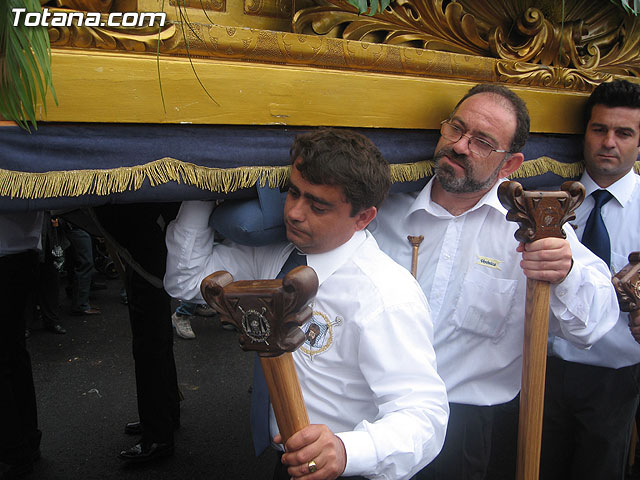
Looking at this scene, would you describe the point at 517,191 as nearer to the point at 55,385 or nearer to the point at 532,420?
the point at 532,420

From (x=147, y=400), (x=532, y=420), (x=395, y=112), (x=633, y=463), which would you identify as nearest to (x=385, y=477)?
(x=532, y=420)

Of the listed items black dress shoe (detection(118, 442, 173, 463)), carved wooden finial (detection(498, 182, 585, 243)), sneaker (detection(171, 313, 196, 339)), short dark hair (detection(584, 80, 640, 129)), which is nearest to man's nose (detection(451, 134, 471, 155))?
carved wooden finial (detection(498, 182, 585, 243))

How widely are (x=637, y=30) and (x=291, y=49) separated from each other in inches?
67.0

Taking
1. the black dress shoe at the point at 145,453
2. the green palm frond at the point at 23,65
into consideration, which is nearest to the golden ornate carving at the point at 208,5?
the green palm frond at the point at 23,65

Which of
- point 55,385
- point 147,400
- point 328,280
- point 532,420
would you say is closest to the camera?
point 328,280

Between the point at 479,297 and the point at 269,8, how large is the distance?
1.18 m

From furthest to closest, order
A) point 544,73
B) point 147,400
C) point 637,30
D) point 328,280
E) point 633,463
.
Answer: point 633,463
point 147,400
point 637,30
point 544,73
point 328,280

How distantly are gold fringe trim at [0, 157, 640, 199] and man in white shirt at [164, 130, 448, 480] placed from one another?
5.5 inches

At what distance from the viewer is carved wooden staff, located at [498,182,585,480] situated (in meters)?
1.69

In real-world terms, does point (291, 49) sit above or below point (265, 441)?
above

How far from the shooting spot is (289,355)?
1288 mm

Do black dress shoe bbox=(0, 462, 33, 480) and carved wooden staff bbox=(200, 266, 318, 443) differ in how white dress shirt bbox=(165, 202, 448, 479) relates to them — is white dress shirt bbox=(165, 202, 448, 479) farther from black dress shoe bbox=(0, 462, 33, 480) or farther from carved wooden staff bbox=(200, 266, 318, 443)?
black dress shoe bbox=(0, 462, 33, 480)

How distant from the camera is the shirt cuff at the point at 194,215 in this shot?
175cm

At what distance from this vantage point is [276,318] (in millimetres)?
1197
